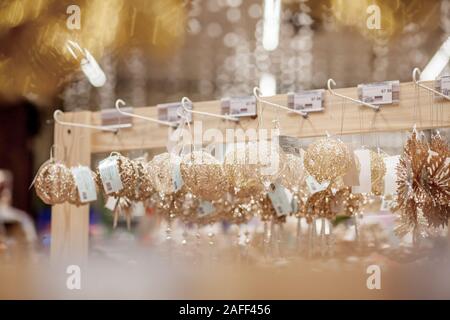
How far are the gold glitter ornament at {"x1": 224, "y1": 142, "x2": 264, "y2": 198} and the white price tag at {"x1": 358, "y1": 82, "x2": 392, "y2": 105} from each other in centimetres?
34

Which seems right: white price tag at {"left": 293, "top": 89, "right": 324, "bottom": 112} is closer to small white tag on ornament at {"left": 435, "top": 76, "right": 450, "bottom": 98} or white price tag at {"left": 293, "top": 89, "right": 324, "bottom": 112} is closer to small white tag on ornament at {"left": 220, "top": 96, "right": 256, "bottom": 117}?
small white tag on ornament at {"left": 220, "top": 96, "right": 256, "bottom": 117}

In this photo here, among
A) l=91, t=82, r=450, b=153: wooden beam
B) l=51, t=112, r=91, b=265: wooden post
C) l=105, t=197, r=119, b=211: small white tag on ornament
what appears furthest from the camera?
l=51, t=112, r=91, b=265: wooden post

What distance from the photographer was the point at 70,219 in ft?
7.64

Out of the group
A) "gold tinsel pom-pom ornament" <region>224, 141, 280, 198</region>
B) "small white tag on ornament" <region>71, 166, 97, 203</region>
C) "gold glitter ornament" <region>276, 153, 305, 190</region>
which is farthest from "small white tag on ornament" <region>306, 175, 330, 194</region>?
"small white tag on ornament" <region>71, 166, 97, 203</region>

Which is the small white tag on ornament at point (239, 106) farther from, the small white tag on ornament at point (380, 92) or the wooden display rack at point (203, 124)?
the small white tag on ornament at point (380, 92)

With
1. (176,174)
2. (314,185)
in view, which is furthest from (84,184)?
(314,185)

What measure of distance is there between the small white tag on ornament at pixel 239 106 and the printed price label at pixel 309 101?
0.38 feet

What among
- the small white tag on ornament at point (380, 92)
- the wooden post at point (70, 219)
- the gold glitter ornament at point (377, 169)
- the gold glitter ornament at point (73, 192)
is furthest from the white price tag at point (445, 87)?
the wooden post at point (70, 219)

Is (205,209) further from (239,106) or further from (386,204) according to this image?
(386,204)

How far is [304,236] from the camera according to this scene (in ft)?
7.20

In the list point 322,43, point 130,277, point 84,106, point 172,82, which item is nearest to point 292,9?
point 322,43

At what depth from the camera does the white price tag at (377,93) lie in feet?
6.15

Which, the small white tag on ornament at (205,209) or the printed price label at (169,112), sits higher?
the printed price label at (169,112)

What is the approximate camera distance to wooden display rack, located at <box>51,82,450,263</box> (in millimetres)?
1858
